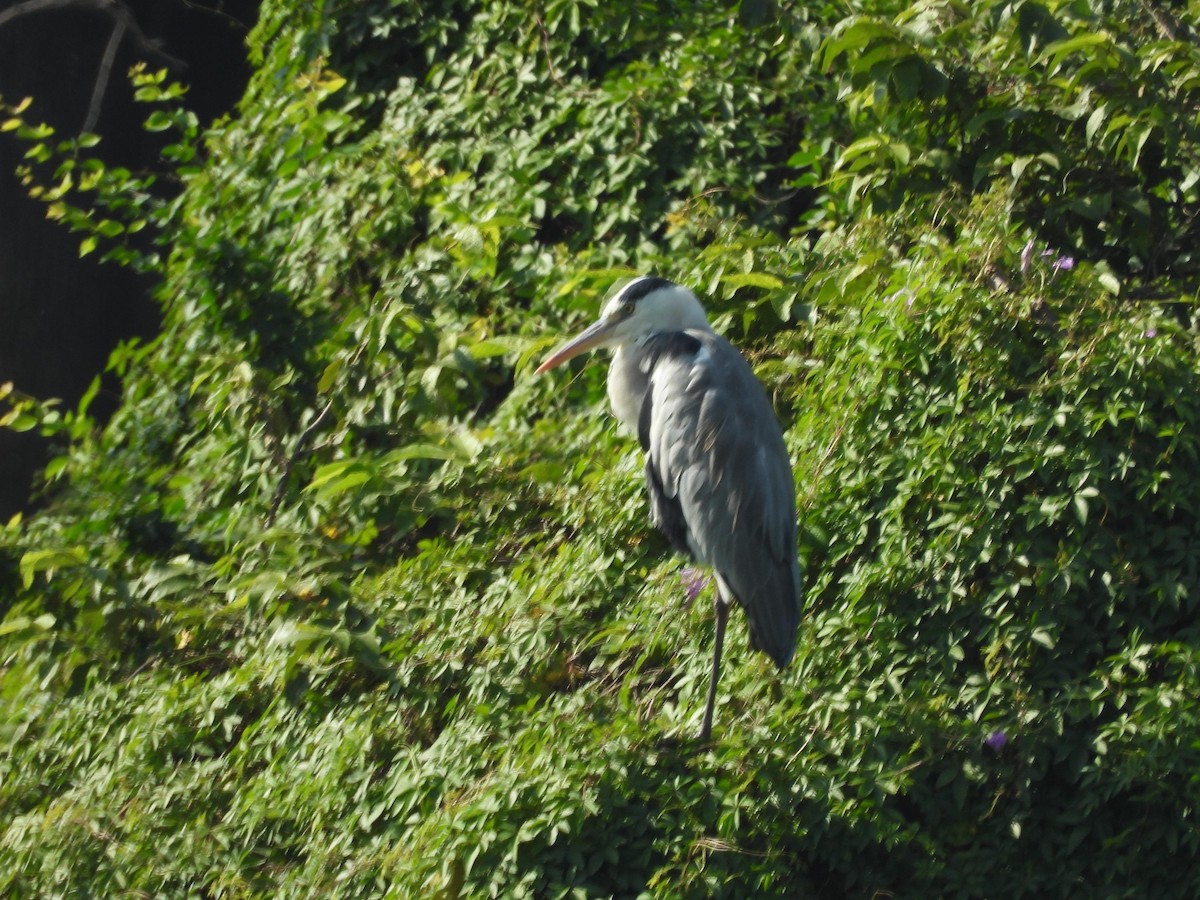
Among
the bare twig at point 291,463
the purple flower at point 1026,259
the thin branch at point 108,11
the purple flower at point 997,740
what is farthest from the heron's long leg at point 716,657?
the thin branch at point 108,11

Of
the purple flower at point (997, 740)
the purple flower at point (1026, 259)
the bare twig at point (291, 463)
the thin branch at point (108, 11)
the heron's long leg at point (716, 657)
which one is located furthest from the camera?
the thin branch at point (108, 11)

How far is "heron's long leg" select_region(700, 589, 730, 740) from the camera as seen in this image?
→ 3441mm

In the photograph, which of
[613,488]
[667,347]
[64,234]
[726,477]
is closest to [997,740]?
[726,477]

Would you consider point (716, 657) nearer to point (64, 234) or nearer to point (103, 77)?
point (103, 77)

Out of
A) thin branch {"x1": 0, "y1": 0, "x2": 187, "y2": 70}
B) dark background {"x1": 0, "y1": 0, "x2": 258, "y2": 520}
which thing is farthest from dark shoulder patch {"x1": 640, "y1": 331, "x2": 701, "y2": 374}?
dark background {"x1": 0, "y1": 0, "x2": 258, "y2": 520}

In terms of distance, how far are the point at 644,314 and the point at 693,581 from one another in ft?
2.55

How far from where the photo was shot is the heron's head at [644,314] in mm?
4062

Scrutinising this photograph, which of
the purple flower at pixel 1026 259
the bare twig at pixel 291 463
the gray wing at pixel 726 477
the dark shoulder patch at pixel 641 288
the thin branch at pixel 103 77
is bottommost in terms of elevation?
the bare twig at pixel 291 463

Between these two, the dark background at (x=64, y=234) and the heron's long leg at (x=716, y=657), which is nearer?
the heron's long leg at (x=716, y=657)

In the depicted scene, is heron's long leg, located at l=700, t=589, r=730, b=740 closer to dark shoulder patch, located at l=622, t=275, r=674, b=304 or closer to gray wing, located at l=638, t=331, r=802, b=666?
gray wing, located at l=638, t=331, r=802, b=666

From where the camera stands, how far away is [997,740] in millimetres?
3266

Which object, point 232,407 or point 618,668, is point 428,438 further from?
point 618,668

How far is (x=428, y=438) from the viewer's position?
16.0 ft

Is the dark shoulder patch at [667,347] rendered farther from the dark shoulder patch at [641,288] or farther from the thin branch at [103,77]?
the thin branch at [103,77]
